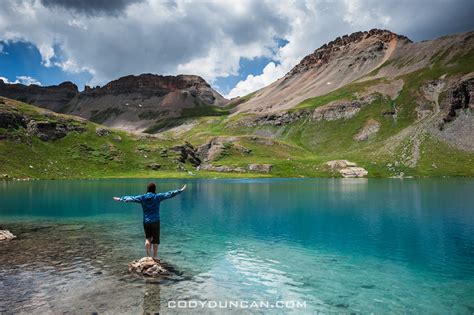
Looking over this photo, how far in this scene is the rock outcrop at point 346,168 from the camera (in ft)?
591

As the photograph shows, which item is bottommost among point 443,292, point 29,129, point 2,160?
point 443,292

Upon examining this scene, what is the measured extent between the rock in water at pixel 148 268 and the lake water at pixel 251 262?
2.80ft

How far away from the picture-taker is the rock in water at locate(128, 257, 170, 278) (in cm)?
2211

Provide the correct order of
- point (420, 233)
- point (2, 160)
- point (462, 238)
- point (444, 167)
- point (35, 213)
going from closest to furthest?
point (462, 238), point (420, 233), point (35, 213), point (2, 160), point (444, 167)

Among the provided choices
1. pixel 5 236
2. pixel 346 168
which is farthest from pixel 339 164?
pixel 5 236

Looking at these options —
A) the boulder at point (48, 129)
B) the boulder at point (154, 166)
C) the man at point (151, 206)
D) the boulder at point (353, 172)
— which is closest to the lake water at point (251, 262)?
the man at point (151, 206)

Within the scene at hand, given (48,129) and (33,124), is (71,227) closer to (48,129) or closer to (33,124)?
(33,124)

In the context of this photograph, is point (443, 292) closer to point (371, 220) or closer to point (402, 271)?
point (402, 271)

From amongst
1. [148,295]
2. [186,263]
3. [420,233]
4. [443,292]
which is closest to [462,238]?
[420,233]

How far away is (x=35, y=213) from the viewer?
52281 mm

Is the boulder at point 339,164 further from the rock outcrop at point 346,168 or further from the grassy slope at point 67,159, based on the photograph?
the grassy slope at point 67,159

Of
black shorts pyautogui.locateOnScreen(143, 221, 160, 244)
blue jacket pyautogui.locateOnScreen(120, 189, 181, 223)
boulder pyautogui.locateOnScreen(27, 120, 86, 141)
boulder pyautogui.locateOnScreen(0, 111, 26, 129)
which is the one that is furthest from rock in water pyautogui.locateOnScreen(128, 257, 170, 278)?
boulder pyautogui.locateOnScreen(27, 120, 86, 141)

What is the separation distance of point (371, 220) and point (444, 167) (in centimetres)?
15090

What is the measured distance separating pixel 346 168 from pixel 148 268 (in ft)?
574
